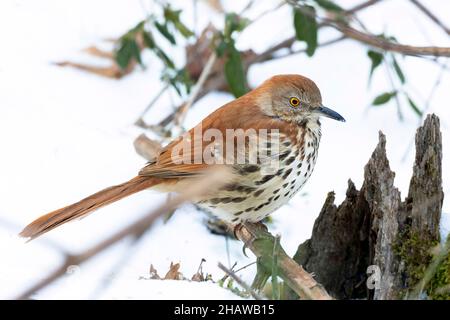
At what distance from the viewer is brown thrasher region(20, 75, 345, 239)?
374cm

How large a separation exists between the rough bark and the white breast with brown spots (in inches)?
11.2

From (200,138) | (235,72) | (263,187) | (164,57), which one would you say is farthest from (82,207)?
(164,57)

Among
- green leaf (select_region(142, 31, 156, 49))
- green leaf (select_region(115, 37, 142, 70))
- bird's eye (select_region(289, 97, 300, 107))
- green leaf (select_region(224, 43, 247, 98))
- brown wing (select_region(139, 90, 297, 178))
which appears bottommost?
brown wing (select_region(139, 90, 297, 178))

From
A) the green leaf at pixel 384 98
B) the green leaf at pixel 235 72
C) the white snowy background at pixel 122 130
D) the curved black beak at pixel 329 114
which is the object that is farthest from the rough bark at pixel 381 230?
the green leaf at pixel 384 98

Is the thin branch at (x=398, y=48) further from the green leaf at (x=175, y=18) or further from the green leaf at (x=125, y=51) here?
the green leaf at (x=125, y=51)

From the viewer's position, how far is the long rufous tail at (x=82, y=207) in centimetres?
329

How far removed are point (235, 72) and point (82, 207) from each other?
193 cm

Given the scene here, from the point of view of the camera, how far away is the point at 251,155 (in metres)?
3.78

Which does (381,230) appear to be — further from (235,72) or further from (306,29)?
(235,72)

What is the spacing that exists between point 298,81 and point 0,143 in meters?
2.15

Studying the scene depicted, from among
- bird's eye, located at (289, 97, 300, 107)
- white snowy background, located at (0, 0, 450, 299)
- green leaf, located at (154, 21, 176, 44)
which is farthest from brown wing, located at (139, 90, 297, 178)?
green leaf, located at (154, 21, 176, 44)

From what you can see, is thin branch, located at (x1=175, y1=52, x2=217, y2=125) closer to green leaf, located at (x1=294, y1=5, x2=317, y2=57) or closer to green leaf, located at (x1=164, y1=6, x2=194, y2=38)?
green leaf, located at (x1=164, y1=6, x2=194, y2=38)

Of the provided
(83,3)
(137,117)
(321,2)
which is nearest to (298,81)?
(321,2)
